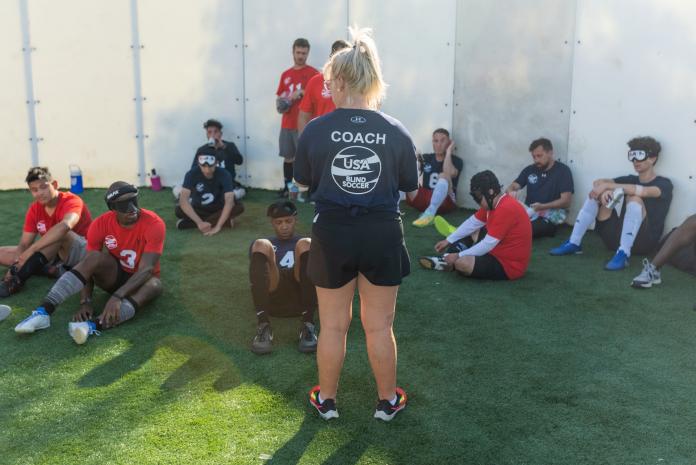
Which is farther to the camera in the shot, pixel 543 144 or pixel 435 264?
pixel 543 144

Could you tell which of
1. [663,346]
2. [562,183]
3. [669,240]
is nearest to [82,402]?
[663,346]

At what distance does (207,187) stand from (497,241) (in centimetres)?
350

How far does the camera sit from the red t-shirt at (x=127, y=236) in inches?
228

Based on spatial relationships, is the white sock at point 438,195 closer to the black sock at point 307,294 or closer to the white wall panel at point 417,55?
the white wall panel at point 417,55

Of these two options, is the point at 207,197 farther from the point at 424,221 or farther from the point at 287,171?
the point at 424,221

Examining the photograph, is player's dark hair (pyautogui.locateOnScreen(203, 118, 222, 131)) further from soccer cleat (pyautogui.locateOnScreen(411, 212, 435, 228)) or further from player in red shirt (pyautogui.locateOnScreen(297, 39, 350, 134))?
soccer cleat (pyautogui.locateOnScreen(411, 212, 435, 228))

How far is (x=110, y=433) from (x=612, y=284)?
170 inches

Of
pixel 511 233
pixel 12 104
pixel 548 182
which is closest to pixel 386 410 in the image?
pixel 511 233

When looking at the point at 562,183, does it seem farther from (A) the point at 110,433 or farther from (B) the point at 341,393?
(A) the point at 110,433

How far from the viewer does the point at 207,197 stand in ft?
28.3

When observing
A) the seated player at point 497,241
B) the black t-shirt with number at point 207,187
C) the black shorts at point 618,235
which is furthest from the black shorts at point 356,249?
the black t-shirt with number at point 207,187

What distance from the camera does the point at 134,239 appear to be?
585cm

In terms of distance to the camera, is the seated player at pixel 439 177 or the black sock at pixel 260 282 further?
the seated player at pixel 439 177

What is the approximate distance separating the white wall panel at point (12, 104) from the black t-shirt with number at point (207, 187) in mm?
3292
